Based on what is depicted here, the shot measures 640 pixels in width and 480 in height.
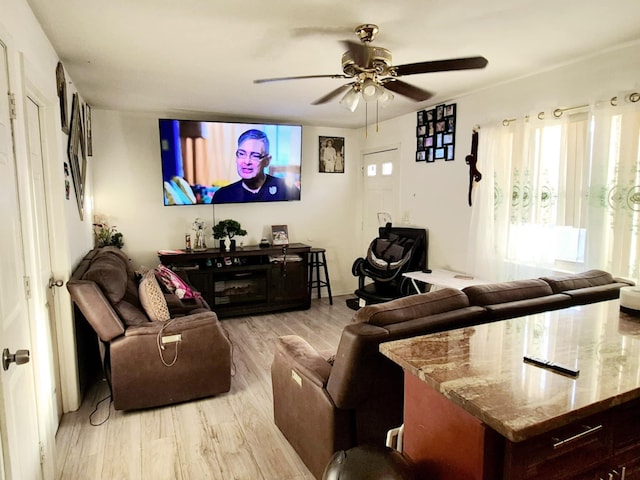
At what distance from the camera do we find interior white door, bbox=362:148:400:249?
17.0 feet

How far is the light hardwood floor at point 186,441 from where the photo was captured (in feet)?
7.25

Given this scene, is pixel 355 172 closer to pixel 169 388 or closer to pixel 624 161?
pixel 624 161

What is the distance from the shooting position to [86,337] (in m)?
3.25

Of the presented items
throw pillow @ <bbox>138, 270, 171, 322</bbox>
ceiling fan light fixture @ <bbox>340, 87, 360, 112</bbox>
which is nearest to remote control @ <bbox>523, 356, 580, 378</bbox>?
ceiling fan light fixture @ <bbox>340, 87, 360, 112</bbox>

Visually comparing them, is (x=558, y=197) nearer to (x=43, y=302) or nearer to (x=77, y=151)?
(x=43, y=302)

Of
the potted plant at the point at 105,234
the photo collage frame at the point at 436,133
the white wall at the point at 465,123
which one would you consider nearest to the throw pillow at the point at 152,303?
the potted plant at the point at 105,234

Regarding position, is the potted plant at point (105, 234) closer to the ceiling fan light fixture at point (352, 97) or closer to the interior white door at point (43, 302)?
the interior white door at point (43, 302)

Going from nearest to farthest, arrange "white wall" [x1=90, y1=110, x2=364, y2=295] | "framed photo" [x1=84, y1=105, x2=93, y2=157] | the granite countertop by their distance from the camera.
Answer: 1. the granite countertop
2. "framed photo" [x1=84, y1=105, x2=93, y2=157]
3. "white wall" [x1=90, y1=110, x2=364, y2=295]

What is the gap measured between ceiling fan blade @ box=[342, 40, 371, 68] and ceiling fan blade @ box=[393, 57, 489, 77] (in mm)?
186

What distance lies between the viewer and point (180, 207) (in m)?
4.96

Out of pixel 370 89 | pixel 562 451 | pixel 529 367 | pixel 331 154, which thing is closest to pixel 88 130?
pixel 331 154

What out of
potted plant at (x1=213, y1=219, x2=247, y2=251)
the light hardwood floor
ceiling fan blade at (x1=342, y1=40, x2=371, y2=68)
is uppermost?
ceiling fan blade at (x1=342, y1=40, x2=371, y2=68)

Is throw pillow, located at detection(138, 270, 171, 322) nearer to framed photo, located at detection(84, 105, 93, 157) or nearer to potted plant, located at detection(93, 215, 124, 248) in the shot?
potted plant, located at detection(93, 215, 124, 248)

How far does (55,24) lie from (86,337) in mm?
2213
